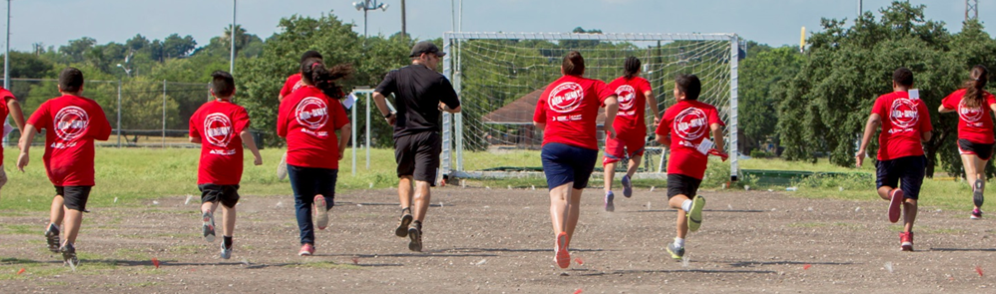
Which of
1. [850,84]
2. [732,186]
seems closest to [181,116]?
[850,84]

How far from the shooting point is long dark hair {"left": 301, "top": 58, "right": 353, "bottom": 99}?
290 inches

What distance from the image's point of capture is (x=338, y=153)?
754cm

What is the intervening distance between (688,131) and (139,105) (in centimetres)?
4134

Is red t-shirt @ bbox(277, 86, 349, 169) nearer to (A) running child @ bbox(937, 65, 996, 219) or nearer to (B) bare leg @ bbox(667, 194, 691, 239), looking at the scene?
(B) bare leg @ bbox(667, 194, 691, 239)

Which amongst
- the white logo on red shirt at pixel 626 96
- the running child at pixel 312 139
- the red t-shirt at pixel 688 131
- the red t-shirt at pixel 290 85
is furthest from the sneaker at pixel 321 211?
the white logo on red shirt at pixel 626 96

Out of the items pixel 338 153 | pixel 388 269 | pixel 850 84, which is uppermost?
pixel 850 84

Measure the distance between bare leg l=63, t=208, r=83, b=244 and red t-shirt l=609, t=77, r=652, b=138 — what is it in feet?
19.2

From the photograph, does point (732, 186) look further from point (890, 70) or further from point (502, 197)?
point (890, 70)

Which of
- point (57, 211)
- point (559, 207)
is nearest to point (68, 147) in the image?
point (57, 211)

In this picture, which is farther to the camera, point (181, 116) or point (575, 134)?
point (181, 116)

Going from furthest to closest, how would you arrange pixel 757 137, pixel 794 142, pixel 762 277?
pixel 757 137, pixel 794 142, pixel 762 277

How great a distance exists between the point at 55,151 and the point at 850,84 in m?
22.2

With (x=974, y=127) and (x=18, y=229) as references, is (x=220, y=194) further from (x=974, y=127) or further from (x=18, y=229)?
(x=974, y=127)

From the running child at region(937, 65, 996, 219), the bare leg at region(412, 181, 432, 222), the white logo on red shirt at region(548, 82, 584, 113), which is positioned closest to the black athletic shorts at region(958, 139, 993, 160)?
the running child at region(937, 65, 996, 219)
